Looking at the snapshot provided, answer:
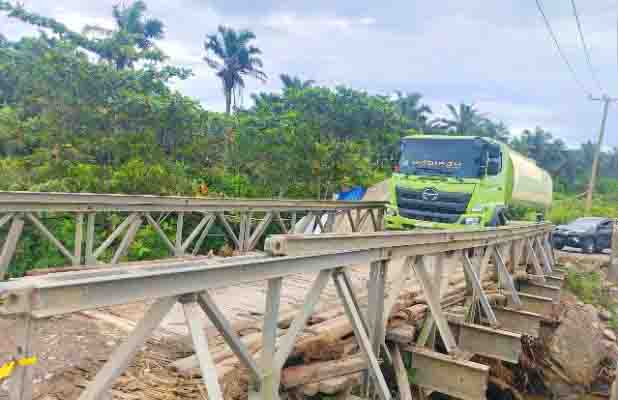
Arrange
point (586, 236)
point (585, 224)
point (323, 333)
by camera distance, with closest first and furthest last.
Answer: point (323, 333), point (586, 236), point (585, 224)

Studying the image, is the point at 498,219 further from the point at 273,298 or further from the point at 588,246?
the point at 588,246

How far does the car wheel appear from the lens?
1891 cm

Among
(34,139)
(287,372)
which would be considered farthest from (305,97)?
(287,372)

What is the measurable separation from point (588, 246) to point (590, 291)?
6.47 meters

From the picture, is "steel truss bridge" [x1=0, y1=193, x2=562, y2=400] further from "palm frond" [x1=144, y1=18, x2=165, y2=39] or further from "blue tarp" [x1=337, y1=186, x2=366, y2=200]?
"palm frond" [x1=144, y1=18, x2=165, y2=39]

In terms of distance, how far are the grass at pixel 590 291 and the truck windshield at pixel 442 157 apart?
18.8 ft

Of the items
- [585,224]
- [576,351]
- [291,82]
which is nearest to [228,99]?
[291,82]

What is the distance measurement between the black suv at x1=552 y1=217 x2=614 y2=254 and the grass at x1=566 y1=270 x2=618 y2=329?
4.99 metres

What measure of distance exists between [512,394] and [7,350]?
268 inches

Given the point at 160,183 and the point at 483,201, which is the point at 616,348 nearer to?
the point at 483,201

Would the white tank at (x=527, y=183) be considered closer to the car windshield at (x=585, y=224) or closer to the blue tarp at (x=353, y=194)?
the car windshield at (x=585, y=224)

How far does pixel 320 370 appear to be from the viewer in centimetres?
425

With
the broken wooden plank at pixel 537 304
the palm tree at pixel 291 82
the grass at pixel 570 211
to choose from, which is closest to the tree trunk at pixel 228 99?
the palm tree at pixel 291 82

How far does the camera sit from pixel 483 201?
10023mm
